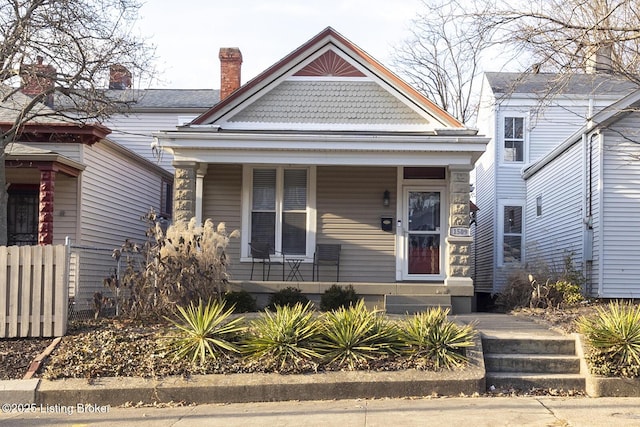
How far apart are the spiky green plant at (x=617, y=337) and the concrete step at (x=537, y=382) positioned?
0.45 meters

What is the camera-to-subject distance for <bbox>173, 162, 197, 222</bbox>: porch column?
43.7 ft

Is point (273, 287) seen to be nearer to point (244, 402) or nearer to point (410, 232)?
point (410, 232)

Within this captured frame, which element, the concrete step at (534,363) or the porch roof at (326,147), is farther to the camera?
the porch roof at (326,147)

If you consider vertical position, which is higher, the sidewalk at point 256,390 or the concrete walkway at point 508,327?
the concrete walkway at point 508,327

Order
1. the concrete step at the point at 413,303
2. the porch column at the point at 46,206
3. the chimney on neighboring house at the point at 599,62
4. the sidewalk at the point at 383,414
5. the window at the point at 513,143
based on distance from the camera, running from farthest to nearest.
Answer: the window at the point at 513,143 → the porch column at the point at 46,206 → the concrete step at the point at 413,303 → the chimney on neighboring house at the point at 599,62 → the sidewalk at the point at 383,414

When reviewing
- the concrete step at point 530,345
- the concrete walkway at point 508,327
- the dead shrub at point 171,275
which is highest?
the dead shrub at point 171,275

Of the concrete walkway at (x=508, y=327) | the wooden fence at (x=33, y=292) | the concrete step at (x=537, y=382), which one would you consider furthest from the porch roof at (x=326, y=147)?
the concrete step at (x=537, y=382)

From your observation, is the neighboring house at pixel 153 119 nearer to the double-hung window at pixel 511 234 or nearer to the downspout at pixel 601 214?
the double-hung window at pixel 511 234

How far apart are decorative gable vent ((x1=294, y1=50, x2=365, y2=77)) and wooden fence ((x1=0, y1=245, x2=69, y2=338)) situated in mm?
6710

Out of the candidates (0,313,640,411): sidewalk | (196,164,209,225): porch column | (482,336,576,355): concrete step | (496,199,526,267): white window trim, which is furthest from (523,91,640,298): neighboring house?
(196,164,209,225): porch column

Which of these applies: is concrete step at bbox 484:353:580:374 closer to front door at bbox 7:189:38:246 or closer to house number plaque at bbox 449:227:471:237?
house number plaque at bbox 449:227:471:237

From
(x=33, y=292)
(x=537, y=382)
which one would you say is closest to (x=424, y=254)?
(x=537, y=382)

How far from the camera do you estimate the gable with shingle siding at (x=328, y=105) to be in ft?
46.9

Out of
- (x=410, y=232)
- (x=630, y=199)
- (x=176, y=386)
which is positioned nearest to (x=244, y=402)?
(x=176, y=386)
